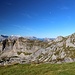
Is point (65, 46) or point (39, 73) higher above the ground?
point (65, 46)

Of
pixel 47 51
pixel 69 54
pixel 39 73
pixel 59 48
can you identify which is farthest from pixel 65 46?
pixel 39 73

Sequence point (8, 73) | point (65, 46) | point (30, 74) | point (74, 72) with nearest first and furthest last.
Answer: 1. point (74, 72)
2. point (30, 74)
3. point (8, 73)
4. point (65, 46)

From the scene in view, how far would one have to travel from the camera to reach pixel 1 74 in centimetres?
4272

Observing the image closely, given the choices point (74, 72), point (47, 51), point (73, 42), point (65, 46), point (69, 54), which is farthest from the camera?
point (47, 51)

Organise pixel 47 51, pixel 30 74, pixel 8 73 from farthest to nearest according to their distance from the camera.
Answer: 1. pixel 47 51
2. pixel 8 73
3. pixel 30 74

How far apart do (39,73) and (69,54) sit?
110m

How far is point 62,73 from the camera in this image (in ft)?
119

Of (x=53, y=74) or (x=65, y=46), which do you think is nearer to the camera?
(x=53, y=74)

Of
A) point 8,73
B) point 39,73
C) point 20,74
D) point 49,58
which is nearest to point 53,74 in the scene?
point 39,73

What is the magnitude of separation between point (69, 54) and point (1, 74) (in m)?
111

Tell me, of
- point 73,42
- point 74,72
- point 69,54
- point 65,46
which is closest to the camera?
point 74,72

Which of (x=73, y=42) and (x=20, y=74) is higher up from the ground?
(x=73, y=42)

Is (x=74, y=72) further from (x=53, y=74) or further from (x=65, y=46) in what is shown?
(x=65, y=46)

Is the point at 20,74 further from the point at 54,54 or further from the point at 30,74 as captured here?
the point at 54,54
